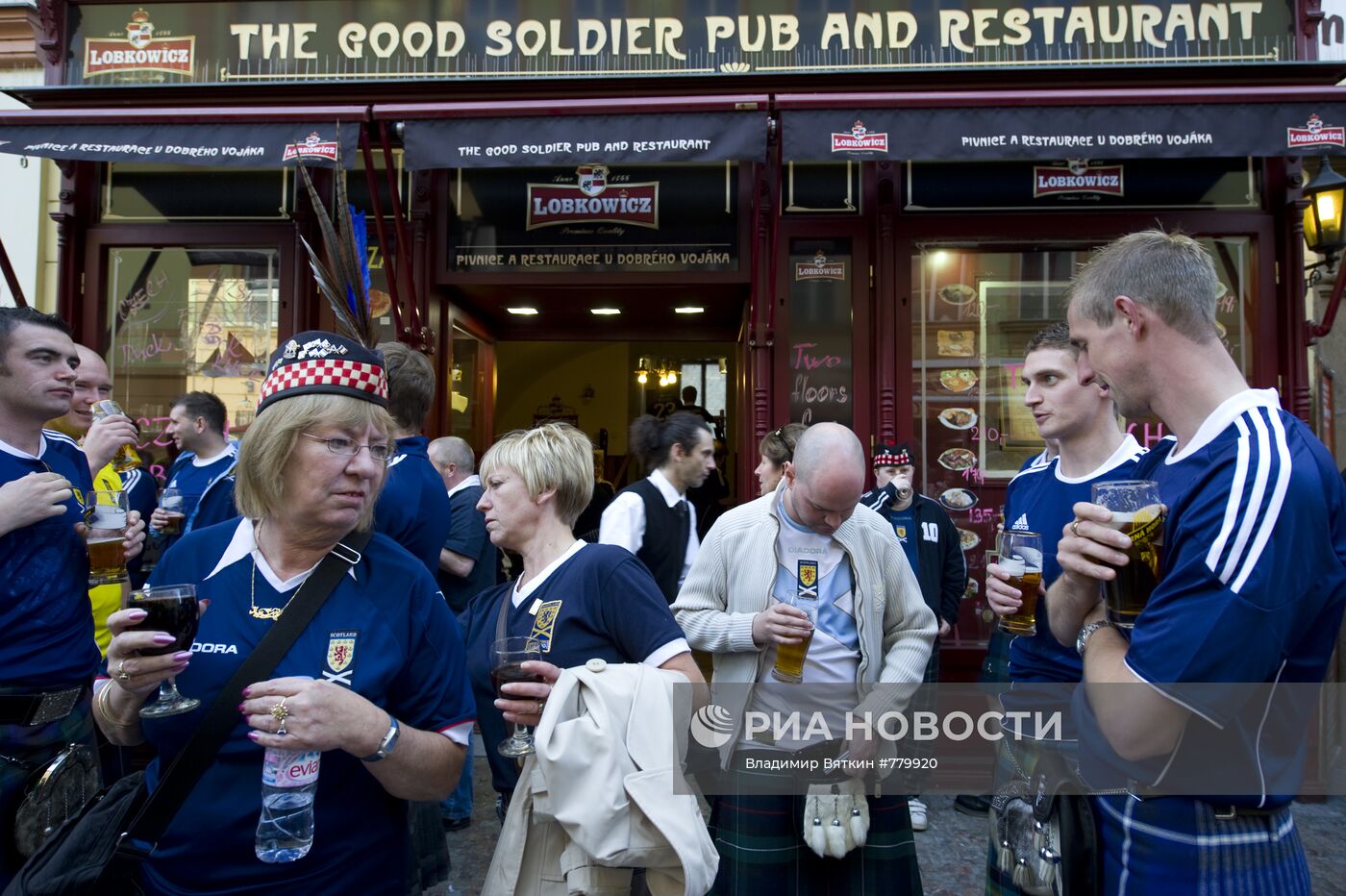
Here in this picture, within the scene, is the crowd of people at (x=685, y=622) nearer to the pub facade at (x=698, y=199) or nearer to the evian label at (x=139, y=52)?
the pub facade at (x=698, y=199)

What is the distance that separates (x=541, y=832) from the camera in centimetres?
211

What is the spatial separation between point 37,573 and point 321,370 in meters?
1.60

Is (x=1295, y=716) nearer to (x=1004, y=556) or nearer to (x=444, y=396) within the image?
(x=1004, y=556)

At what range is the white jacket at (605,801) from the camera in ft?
6.33

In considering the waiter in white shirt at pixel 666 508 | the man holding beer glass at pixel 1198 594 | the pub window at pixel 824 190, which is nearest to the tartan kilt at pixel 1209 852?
the man holding beer glass at pixel 1198 594

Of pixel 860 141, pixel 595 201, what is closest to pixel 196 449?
pixel 595 201

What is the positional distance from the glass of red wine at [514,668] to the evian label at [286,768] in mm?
483

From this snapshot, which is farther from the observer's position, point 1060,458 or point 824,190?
point 824,190

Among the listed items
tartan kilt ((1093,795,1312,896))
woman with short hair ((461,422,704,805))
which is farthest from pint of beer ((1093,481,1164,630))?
woman with short hair ((461,422,704,805))

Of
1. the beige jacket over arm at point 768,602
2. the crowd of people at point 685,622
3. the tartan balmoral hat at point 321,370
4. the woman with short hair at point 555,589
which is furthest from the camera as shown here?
the beige jacket over arm at point 768,602

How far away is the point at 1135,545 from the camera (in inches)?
64.1

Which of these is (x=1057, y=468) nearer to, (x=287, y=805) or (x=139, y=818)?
(x=287, y=805)

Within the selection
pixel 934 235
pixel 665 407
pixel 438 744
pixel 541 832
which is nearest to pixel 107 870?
pixel 438 744

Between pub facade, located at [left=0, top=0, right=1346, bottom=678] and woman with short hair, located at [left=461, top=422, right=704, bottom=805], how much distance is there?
352 centimetres
